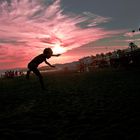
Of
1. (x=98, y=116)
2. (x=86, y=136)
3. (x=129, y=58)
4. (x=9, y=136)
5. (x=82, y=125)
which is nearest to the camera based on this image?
(x=86, y=136)

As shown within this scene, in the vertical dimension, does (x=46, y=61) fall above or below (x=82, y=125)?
above

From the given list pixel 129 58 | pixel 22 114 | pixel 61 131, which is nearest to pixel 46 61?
pixel 22 114

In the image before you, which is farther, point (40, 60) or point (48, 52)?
point (40, 60)

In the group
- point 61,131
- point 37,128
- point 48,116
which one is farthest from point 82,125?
point 48,116

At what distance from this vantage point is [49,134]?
5164 mm

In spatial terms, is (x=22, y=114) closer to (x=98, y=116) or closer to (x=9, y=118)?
(x=9, y=118)

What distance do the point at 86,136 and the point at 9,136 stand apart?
5.07ft

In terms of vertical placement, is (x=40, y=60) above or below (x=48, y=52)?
below

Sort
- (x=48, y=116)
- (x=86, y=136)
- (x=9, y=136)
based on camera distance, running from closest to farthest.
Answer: (x=86, y=136) < (x=9, y=136) < (x=48, y=116)

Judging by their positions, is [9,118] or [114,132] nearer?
[114,132]

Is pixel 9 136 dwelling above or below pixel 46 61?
below

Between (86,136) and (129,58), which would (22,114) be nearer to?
(86,136)

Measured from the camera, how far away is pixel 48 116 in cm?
690

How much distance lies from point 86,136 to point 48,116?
2.19 meters
